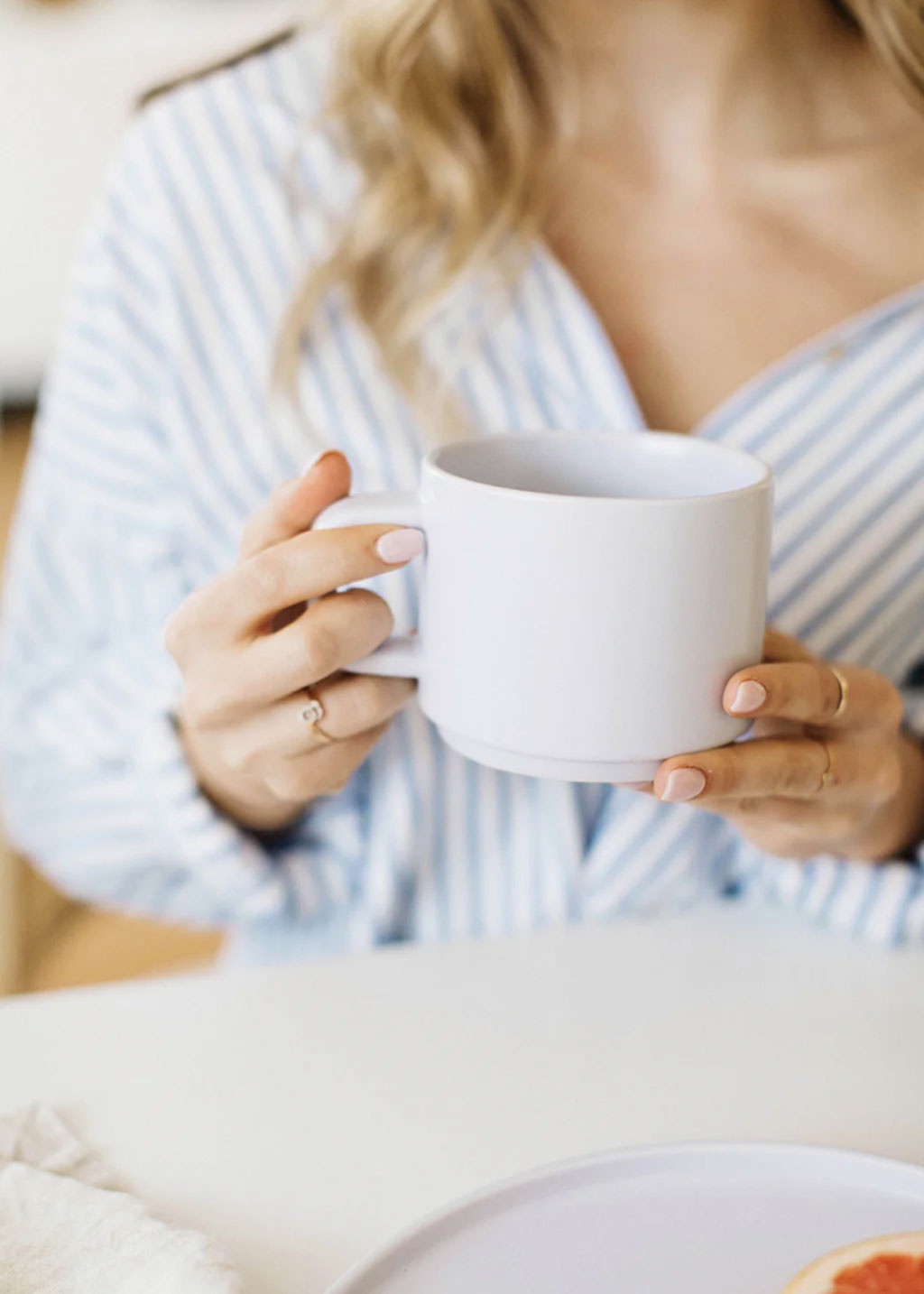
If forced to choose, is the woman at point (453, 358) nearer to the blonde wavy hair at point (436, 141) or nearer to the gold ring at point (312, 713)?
the blonde wavy hair at point (436, 141)

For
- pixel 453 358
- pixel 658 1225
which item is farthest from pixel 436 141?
pixel 658 1225

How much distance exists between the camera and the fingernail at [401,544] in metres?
0.50

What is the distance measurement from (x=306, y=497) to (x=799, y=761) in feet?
0.79

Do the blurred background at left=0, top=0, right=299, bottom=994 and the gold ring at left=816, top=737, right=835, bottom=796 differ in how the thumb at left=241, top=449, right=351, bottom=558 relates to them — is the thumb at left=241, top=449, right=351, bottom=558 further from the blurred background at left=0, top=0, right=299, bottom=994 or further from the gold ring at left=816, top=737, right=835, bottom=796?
the blurred background at left=0, top=0, right=299, bottom=994

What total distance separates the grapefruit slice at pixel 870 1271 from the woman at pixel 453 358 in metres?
0.35

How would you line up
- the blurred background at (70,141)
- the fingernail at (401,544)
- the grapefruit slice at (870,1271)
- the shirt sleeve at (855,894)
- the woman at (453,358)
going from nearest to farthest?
Answer: 1. the grapefruit slice at (870,1271)
2. the fingernail at (401,544)
3. the shirt sleeve at (855,894)
4. the woman at (453,358)
5. the blurred background at (70,141)

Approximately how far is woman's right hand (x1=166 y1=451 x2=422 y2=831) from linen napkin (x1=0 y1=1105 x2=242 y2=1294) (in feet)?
0.63

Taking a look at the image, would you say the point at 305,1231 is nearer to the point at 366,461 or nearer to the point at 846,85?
the point at 366,461

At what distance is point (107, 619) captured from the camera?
95 cm

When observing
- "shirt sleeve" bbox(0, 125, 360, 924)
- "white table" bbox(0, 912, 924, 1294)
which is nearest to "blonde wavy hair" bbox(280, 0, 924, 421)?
"shirt sleeve" bbox(0, 125, 360, 924)

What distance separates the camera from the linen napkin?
43 centimetres

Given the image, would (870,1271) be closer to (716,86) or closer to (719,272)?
(719,272)

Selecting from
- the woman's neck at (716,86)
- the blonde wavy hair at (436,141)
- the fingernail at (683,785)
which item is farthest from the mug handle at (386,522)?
the woman's neck at (716,86)

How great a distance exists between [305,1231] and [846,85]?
2.74 ft
